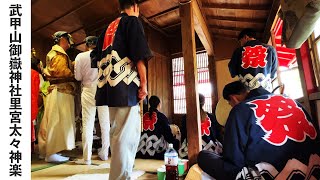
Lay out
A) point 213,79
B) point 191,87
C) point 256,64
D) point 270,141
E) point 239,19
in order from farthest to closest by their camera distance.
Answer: point 213,79
point 239,19
point 256,64
point 191,87
point 270,141

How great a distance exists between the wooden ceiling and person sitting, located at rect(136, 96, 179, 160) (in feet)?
6.90

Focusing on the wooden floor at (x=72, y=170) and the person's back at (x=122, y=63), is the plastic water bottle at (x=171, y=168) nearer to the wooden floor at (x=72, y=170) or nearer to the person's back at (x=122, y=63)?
the wooden floor at (x=72, y=170)

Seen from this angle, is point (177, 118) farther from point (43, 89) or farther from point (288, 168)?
point (288, 168)

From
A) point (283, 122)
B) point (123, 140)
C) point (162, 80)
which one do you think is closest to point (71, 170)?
point (123, 140)

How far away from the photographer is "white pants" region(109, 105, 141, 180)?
1.59 m

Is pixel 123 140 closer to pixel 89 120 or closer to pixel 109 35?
pixel 109 35

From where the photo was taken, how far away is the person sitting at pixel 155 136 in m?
3.62

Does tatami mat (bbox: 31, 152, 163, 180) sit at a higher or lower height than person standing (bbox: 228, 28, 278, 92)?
lower

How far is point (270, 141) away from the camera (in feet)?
4.90

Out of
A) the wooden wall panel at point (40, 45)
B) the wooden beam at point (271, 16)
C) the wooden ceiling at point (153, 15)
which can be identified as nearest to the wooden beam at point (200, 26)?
the wooden ceiling at point (153, 15)

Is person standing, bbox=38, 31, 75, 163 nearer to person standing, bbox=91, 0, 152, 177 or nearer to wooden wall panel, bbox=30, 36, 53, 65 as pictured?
person standing, bbox=91, 0, 152, 177

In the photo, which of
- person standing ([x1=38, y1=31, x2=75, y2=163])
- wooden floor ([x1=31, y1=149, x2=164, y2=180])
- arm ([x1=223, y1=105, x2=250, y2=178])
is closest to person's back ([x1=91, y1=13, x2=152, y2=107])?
arm ([x1=223, y1=105, x2=250, y2=178])

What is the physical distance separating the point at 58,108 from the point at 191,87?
2.12 metres

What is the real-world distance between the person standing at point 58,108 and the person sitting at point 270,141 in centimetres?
254
